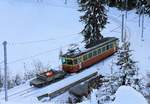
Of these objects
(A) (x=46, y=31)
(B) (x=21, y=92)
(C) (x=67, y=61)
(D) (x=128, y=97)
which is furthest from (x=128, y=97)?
(A) (x=46, y=31)

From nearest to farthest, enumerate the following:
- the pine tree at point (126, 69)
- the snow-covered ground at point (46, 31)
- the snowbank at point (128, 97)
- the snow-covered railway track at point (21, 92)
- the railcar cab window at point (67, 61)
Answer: the snowbank at point (128, 97) → the pine tree at point (126, 69) → the snow-covered railway track at point (21, 92) → the railcar cab window at point (67, 61) → the snow-covered ground at point (46, 31)

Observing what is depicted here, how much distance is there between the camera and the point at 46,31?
172ft

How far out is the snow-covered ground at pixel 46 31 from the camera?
134 feet

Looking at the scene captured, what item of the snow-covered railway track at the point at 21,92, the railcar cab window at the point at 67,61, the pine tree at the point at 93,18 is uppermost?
the pine tree at the point at 93,18

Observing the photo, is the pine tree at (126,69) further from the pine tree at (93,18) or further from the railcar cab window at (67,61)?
the pine tree at (93,18)

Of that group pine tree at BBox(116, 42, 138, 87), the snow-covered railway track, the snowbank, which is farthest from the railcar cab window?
the snowbank

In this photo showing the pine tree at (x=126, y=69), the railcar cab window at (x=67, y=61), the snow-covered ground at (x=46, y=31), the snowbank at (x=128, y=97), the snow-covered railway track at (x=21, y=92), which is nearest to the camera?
the snowbank at (x=128, y=97)

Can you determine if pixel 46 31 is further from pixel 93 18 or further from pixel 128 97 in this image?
pixel 128 97

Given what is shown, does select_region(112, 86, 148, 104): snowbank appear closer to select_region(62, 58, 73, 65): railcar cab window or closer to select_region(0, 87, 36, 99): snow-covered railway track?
select_region(0, 87, 36, 99): snow-covered railway track

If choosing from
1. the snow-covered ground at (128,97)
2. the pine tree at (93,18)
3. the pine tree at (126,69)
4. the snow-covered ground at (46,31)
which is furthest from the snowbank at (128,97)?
the pine tree at (93,18)

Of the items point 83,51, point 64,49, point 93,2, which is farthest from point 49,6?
point 83,51

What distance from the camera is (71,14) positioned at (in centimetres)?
6062

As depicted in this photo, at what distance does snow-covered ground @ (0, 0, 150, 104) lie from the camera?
134 feet

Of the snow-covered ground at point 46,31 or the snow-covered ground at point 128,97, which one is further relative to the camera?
the snow-covered ground at point 46,31
